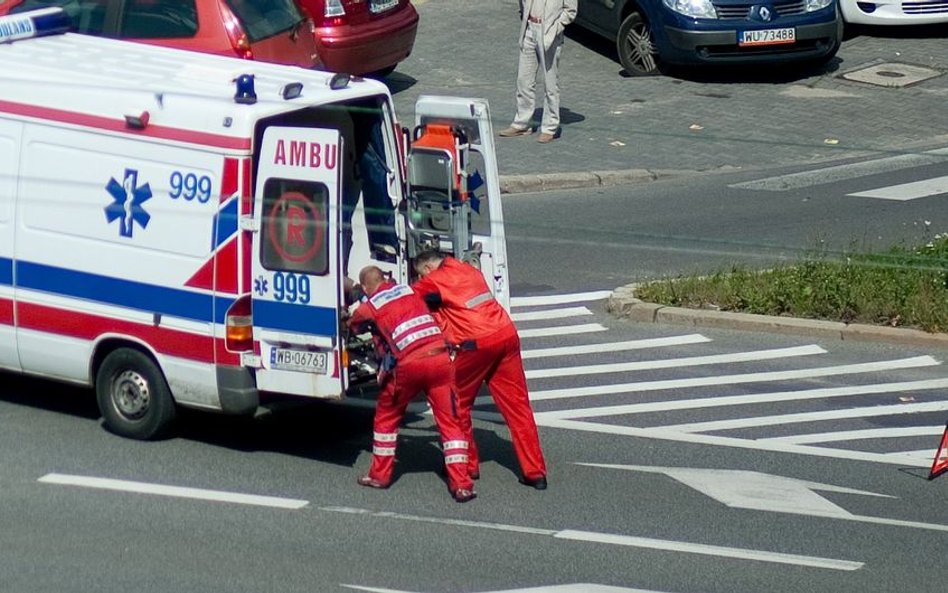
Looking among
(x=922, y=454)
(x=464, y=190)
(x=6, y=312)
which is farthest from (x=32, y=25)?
(x=922, y=454)

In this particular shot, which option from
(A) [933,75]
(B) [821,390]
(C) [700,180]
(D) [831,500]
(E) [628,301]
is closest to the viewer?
(D) [831,500]

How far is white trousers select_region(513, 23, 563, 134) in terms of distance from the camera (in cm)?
1766

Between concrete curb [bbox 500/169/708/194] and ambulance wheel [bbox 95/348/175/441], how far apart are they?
6809 millimetres

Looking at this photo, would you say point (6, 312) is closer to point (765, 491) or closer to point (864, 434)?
point (765, 491)

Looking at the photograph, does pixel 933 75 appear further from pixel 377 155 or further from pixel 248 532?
pixel 248 532

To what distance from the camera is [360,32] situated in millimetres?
17969

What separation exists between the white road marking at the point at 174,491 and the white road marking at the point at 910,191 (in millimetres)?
8741

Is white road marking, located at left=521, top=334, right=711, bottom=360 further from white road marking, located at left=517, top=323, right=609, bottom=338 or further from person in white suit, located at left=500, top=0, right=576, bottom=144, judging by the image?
person in white suit, located at left=500, top=0, right=576, bottom=144

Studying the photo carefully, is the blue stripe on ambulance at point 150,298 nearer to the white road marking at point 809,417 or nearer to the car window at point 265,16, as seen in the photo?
the white road marking at point 809,417

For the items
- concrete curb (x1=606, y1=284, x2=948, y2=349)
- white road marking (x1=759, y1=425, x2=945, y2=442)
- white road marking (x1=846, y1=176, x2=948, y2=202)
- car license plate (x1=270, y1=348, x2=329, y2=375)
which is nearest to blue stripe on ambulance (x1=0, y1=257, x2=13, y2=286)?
car license plate (x1=270, y1=348, x2=329, y2=375)

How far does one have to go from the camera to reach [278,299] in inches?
382

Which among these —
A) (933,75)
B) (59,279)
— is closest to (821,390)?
(59,279)

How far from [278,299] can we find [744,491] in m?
2.88

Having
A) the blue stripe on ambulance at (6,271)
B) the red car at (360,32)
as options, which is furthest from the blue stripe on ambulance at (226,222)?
the red car at (360,32)
